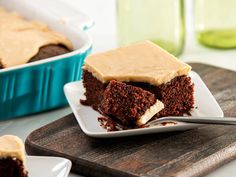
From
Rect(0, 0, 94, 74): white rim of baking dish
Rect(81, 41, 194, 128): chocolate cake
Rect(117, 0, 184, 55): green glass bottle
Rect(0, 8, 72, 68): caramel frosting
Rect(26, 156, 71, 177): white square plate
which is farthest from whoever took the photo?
Rect(117, 0, 184, 55): green glass bottle

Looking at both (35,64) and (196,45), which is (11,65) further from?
(196,45)

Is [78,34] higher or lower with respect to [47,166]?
higher

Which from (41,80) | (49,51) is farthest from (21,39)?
(41,80)

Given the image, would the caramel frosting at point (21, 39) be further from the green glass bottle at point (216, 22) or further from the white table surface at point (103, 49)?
the green glass bottle at point (216, 22)

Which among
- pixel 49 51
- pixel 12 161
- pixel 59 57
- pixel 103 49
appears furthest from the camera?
pixel 103 49

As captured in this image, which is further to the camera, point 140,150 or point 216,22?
point 216,22

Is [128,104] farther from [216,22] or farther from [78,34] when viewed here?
[216,22]

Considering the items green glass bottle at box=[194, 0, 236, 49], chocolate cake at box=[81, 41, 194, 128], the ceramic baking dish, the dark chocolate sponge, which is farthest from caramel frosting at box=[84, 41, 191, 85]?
green glass bottle at box=[194, 0, 236, 49]

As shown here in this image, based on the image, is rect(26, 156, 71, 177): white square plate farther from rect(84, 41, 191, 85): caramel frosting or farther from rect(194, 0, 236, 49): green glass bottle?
rect(194, 0, 236, 49): green glass bottle
